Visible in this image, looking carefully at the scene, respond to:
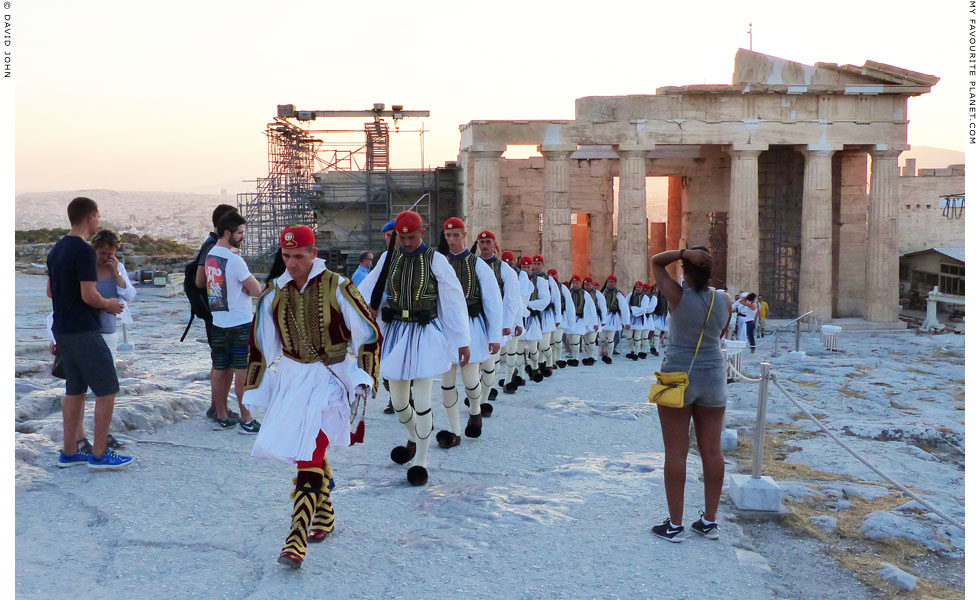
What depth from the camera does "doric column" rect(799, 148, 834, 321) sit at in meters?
21.1

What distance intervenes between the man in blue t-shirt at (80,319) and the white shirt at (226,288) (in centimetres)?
115

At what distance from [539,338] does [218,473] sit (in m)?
5.92

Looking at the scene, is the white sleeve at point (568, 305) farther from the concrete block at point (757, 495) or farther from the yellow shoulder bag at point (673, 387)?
the yellow shoulder bag at point (673, 387)

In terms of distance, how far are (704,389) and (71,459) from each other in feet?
15.8

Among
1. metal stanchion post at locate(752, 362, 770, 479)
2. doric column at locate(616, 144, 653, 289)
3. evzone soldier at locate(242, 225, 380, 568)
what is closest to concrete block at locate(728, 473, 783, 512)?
metal stanchion post at locate(752, 362, 770, 479)

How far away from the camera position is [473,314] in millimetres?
7426

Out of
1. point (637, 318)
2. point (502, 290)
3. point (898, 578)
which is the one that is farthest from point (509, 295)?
point (637, 318)

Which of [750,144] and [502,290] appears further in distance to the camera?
[750,144]

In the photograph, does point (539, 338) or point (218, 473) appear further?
point (539, 338)

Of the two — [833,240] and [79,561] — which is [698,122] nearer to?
[833,240]

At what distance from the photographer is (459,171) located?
89.0 feet

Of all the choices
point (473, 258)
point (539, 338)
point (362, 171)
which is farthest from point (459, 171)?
point (473, 258)

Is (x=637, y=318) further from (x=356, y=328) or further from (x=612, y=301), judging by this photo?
(x=356, y=328)

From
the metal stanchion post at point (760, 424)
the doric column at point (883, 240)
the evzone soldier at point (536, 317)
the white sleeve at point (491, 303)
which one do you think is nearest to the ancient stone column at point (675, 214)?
the doric column at point (883, 240)
